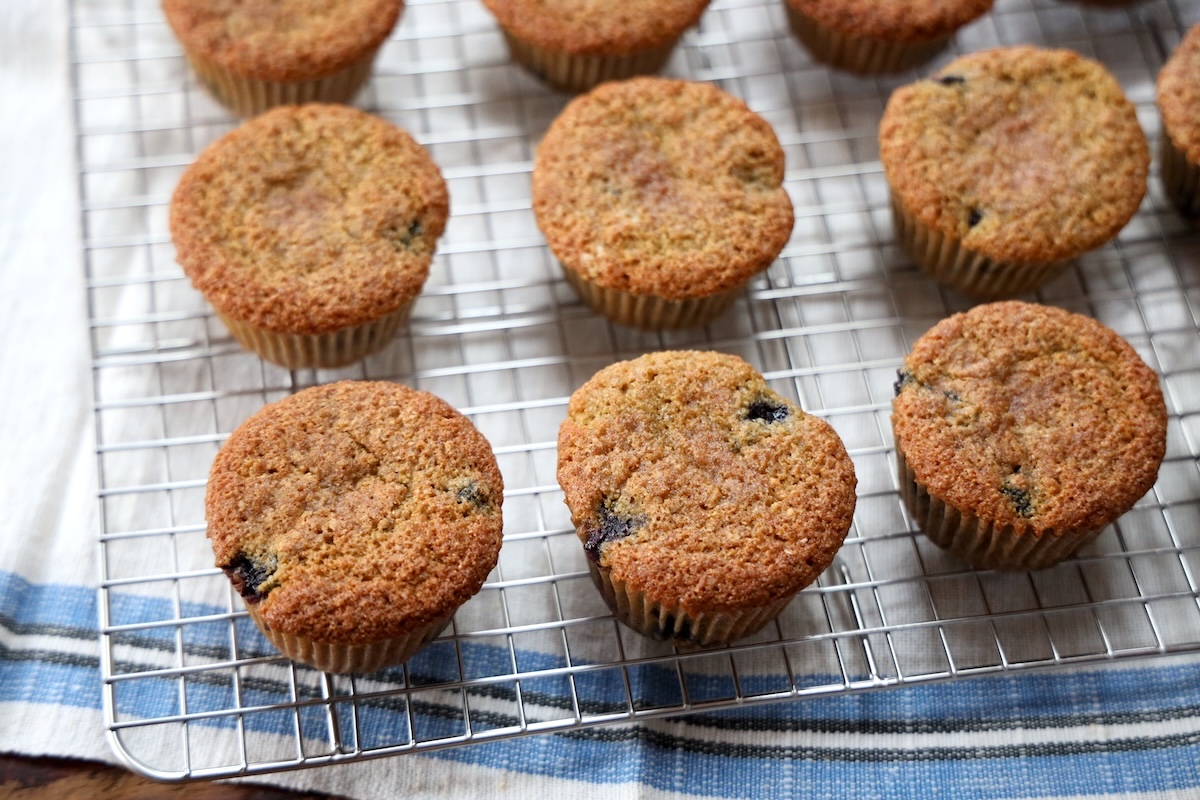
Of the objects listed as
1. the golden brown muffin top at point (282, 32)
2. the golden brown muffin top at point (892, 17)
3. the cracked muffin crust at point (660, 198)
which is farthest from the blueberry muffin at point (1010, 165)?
the golden brown muffin top at point (282, 32)

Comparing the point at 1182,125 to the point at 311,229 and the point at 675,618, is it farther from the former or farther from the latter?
the point at 311,229

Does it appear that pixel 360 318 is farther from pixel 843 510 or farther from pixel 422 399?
pixel 843 510

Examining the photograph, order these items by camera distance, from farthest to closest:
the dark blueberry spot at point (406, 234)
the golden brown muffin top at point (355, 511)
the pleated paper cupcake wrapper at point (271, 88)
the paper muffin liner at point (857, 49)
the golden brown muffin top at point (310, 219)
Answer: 1. the paper muffin liner at point (857, 49)
2. the pleated paper cupcake wrapper at point (271, 88)
3. the dark blueberry spot at point (406, 234)
4. the golden brown muffin top at point (310, 219)
5. the golden brown muffin top at point (355, 511)

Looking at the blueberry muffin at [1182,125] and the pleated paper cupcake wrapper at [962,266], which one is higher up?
the blueberry muffin at [1182,125]

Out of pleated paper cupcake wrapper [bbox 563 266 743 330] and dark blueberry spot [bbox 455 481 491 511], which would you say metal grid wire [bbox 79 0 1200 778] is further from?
dark blueberry spot [bbox 455 481 491 511]

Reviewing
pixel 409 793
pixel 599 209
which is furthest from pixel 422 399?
pixel 409 793

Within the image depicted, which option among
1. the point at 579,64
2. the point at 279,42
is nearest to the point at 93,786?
the point at 279,42

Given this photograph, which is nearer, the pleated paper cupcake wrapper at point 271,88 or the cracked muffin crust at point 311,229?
the cracked muffin crust at point 311,229

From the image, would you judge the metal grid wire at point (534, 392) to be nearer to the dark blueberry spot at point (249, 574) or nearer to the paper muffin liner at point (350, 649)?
the paper muffin liner at point (350, 649)

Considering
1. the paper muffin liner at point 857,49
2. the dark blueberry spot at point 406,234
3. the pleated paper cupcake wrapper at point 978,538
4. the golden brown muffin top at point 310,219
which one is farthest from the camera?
the paper muffin liner at point 857,49

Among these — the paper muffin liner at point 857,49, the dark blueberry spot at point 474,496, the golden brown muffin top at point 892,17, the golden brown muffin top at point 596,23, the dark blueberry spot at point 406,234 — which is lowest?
the dark blueberry spot at point 474,496
